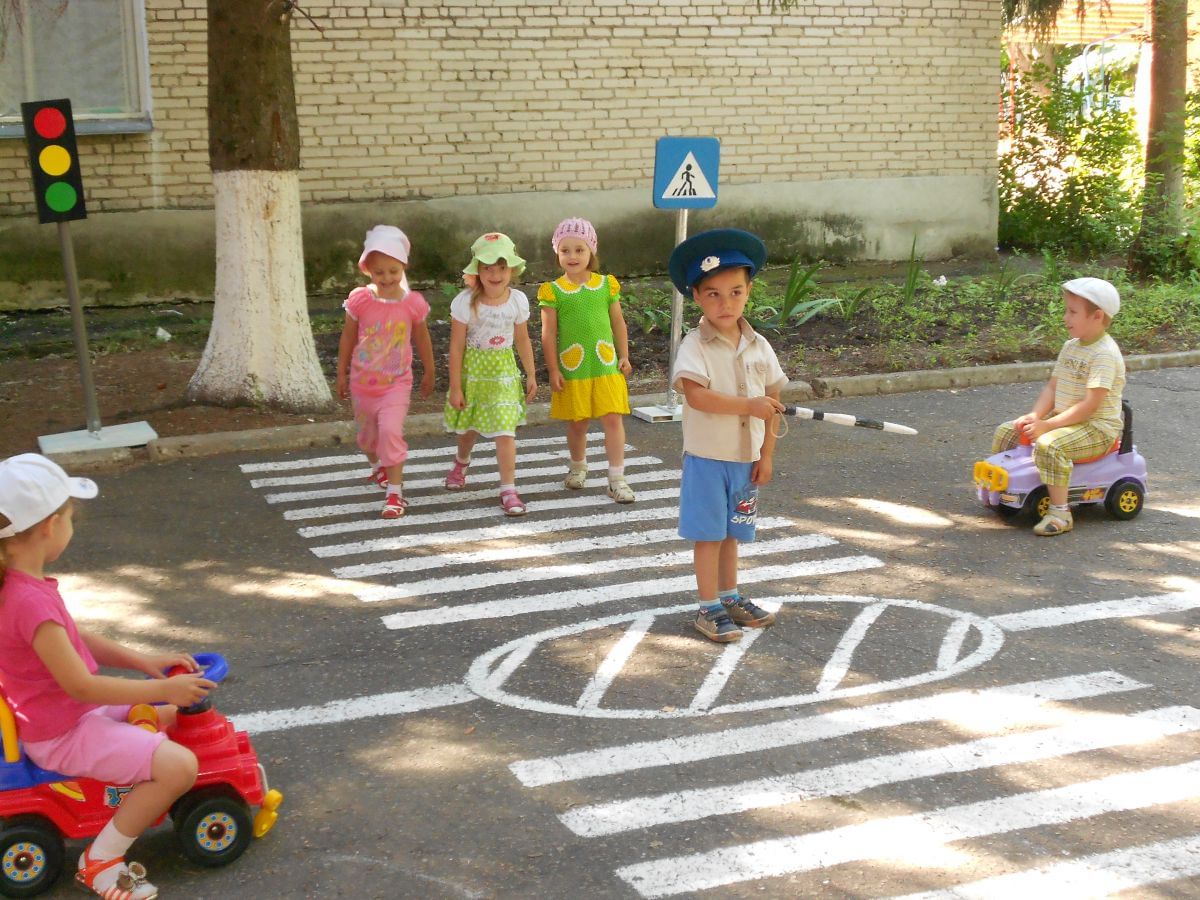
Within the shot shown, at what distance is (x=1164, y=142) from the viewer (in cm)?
1551

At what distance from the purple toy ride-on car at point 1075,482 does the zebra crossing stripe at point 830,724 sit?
2086 millimetres

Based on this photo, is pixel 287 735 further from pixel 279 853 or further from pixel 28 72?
pixel 28 72

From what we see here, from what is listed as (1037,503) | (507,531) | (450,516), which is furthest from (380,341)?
(1037,503)

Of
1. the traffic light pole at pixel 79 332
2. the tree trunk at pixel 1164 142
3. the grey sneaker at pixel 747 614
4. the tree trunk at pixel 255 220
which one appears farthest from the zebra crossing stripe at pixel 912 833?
the tree trunk at pixel 1164 142

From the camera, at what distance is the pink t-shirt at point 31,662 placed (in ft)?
12.1

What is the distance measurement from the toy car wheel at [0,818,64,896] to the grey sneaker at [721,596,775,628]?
2.94 m

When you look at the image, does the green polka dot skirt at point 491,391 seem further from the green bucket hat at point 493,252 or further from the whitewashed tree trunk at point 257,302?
the whitewashed tree trunk at point 257,302

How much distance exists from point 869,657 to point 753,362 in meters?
Result: 1.28

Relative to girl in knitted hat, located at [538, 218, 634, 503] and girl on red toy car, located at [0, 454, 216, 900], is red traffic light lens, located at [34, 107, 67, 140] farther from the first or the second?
girl on red toy car, located at [0, 454, 216, 900]

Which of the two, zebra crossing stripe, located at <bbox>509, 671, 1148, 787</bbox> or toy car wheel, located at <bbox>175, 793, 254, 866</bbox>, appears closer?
toy car wheel, located at <bbox>175, 793, 254, 866</bbox>

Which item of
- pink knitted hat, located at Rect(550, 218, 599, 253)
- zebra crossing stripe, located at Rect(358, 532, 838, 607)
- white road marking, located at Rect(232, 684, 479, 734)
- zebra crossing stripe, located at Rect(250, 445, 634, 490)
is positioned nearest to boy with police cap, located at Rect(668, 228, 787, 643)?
zebra crossing stripe, located at Rect(358, 532, 838, 607)

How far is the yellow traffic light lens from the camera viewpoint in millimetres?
8734

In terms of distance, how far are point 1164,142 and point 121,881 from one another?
577 inches

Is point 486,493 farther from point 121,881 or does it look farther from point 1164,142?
point 1164,142
